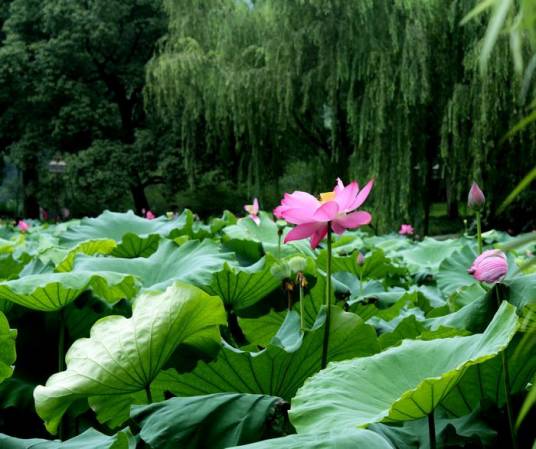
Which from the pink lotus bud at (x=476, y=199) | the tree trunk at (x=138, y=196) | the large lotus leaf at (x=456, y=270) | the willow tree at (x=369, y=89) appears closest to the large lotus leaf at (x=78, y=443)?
the pink lotus bud at (x=476, y=199)

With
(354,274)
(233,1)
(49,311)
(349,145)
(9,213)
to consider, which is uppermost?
(233,1)

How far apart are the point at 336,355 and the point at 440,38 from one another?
7280 mm

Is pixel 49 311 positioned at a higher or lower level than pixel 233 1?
lower

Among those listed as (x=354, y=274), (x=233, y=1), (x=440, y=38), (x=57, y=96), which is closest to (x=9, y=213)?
(x=57, y=96)

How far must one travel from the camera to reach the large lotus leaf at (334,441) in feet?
1.75

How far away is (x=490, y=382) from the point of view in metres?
0.71

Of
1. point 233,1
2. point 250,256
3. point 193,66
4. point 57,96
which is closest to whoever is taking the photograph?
point 250,256

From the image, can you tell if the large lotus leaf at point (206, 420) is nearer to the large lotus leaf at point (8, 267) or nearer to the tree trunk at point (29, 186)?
the large lotus leaf at point (8, 267)

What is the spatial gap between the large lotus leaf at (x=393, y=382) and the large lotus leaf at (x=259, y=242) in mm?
799

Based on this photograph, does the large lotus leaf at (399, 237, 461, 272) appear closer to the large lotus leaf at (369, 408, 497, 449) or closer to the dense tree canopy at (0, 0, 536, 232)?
the large lotus leaf at (369, 408, 497, 449)

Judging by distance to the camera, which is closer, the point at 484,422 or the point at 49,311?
the point at 484,422

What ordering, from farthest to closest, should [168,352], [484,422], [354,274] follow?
[354,274], [168,352], [484,422]

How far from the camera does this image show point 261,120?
9250mm

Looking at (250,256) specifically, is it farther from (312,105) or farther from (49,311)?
(312,105)
